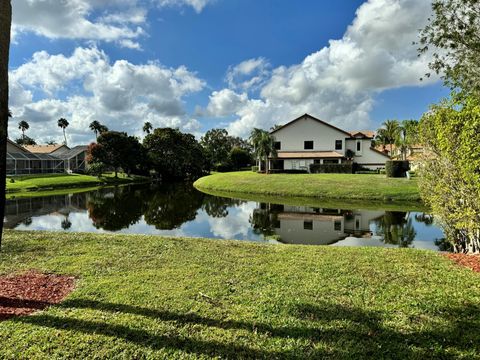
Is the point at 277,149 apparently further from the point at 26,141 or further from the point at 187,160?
the point at 26,141

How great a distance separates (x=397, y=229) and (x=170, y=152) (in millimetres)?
60812

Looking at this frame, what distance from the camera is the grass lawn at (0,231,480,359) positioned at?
4.39m

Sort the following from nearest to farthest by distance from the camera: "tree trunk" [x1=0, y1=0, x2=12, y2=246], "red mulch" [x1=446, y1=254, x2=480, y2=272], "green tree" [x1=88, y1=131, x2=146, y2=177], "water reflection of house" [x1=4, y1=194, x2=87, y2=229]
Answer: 1. "tree trunk" [x1=0, y1=0, x2=12, y2=246]
2. "red mulch" [x1=446, y1=254, x2=480, y2=272]
3. "water reflection of house" [x1=4, y1=194, x2=87, y2=229]
4. "green tree" [x1=88, y1=131, x2=146, y2=177]

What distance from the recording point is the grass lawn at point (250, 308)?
4391 mm

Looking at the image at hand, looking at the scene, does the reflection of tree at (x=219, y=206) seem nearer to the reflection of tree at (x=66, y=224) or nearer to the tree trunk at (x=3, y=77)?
the reflection of tree at (x=66, y=224)

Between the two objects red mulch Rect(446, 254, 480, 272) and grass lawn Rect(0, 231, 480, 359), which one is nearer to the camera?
grass lawn Rect(0, 231, 480, 359)

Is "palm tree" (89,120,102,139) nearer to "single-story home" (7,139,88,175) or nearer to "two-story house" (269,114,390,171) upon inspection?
"single-story home" (7,139,88,175)

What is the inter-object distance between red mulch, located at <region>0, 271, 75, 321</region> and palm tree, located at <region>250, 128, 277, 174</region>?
43.4 metres

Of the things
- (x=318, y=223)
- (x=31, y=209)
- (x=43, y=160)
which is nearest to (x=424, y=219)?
(x=318, y=223)

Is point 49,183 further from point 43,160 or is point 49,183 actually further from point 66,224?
point 66,224

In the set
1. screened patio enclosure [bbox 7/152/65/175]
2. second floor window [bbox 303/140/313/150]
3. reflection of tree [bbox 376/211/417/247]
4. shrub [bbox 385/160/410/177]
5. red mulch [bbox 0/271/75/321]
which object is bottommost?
reflection of tree [bbox 376/211/417/247]

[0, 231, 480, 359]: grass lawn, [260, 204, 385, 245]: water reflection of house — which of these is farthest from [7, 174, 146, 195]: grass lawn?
[0, 231, 480, 359]: grass lawn

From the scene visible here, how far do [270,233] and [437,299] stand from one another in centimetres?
1066

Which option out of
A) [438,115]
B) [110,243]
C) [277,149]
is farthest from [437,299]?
[277,149]
